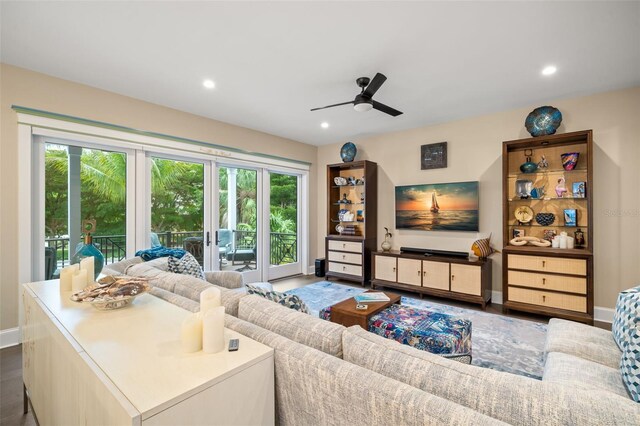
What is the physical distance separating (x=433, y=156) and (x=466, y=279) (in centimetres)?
201

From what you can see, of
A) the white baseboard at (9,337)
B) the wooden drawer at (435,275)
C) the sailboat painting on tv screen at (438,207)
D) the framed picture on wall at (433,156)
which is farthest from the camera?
the framed picture on wall at (433,156)

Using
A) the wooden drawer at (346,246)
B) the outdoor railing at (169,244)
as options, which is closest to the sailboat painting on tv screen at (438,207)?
the wooden drawer at (346,246)

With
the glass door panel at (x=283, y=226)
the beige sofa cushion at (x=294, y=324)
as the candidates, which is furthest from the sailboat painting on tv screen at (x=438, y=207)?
the beige sofa cushion at (x=294, y=324)

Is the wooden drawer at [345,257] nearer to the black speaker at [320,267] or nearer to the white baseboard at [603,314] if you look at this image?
the black speaker at [320,267]

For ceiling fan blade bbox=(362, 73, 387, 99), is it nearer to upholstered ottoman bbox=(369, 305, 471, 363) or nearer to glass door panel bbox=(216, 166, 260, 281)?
upholstered ottoman bbox=(369, 305, 471, 363)

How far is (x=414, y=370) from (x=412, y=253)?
385 centimetres

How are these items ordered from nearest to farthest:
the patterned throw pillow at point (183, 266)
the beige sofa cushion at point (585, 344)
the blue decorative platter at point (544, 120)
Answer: the beige sofa cushion at point (585, 344)
the patterned throw pillow at point (183, 266)
the blue decorative platter at point (544, 120)

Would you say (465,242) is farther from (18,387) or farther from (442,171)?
(18,387)

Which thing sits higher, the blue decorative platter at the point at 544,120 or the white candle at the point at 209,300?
the blue decorative platter at the point at 544,120

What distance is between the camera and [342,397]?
91 centimetres

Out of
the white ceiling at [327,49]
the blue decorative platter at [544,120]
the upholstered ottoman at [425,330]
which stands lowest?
the upholstered ottoman at [425,330]

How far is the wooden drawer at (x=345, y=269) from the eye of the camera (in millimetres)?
5191

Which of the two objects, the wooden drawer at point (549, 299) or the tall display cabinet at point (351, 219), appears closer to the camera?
the wooden drawer at point (549, 299)

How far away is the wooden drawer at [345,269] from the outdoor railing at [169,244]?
3.06 ft
